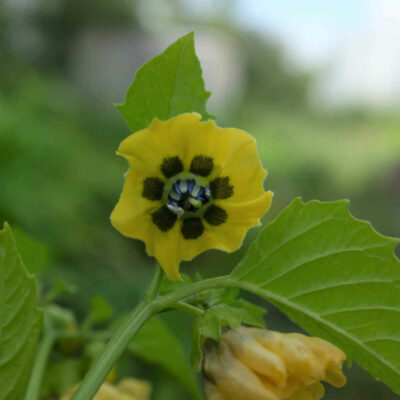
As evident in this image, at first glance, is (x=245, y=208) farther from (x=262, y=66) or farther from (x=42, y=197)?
(x=262, y=66)

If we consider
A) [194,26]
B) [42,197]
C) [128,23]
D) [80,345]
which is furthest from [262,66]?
[80,345]

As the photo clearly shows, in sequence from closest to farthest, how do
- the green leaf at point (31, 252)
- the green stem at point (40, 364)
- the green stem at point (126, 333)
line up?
Answer: the green stem at point (126, 333)
the green stem at point (40, 364)
the green leaf at point (31, 252)

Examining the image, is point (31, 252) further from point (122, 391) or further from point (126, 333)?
point (126, 333)

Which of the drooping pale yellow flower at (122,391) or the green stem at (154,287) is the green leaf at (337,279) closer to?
the green stem at (154,287)

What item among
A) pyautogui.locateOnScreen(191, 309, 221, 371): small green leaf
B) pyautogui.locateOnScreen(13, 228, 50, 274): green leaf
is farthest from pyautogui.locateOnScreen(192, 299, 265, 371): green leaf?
pyautogui.locateOnScreen(13, 228, 50, 274): green leaf

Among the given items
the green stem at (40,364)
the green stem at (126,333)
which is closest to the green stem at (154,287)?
the green stem at (126,333)

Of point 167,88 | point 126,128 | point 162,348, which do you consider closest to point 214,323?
point 167,88
